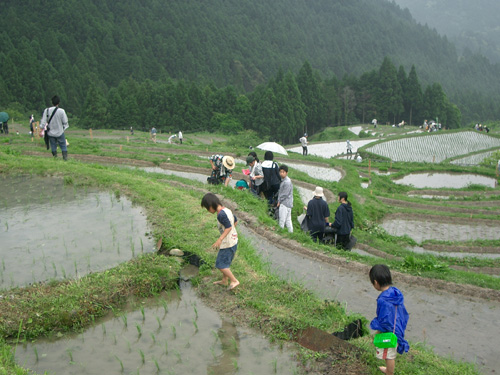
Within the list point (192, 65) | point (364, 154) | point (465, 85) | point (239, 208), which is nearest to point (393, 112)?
point (364, 154)

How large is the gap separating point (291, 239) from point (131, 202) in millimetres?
4296

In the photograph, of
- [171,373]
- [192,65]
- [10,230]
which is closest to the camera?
[171,373]

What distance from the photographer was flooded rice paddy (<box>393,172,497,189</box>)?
98.6 ft

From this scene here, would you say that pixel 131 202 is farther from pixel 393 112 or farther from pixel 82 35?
pixel 82 35

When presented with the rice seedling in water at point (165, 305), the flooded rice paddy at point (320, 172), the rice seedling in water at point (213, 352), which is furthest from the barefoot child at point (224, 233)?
the flooded rice paddy at point (320, 172)

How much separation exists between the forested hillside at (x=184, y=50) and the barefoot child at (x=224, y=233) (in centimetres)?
6628

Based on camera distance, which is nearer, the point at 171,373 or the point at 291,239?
the point at 171,373

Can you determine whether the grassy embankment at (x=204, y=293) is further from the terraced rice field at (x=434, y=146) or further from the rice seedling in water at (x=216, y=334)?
the terraced rice field at (x=434, y=146)

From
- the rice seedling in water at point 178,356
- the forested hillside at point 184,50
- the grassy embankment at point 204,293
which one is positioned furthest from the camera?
the forested hillside at point 184,50

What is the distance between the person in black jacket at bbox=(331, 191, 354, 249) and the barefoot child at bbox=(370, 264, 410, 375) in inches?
211

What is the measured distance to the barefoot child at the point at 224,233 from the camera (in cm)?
762

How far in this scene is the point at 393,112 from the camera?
86000mm

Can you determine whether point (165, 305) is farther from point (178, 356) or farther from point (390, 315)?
point (390, 315)

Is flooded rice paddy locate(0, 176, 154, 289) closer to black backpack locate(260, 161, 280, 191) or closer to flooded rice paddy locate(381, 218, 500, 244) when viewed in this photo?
black backpack locate(260, 161, 280, 191)
